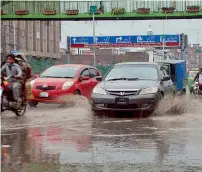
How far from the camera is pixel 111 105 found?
11.3m

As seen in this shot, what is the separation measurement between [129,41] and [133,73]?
137ft

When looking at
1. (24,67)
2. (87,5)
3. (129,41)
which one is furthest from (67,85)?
(129,41)

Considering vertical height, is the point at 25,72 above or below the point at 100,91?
above

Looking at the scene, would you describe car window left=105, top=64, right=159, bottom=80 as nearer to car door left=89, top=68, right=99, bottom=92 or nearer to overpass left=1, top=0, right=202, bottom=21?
car door left=89, top=68, right=99, bottom=92

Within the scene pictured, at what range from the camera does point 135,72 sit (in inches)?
499

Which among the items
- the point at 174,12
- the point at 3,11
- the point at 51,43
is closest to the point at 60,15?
the point at 3,11

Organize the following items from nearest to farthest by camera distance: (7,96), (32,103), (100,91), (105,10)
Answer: (7,96)
(100,91)
(32,103)
(105,10)

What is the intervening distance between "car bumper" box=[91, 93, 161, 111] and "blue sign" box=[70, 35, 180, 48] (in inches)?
1647

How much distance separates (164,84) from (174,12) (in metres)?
26.2

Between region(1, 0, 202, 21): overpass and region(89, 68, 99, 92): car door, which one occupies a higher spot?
region(1, 0, 202, 21): overpass

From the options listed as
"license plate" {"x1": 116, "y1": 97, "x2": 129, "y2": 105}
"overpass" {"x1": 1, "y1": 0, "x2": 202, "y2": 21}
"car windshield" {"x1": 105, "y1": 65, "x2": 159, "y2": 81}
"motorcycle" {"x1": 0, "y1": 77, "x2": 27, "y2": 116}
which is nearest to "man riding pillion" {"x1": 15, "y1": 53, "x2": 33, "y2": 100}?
"motorcycle" {"x1": 0, "y1": 77, "x2": 27, "y2": 116}

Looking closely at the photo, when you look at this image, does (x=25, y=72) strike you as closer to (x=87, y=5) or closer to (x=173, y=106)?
(x=173, y=106)

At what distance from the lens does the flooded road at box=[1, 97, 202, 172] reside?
5.80m

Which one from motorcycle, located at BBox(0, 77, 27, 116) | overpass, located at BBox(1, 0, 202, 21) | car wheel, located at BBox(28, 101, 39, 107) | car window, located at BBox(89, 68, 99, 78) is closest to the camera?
motorcycle, located at BBox(0, 77, 27, 116)
